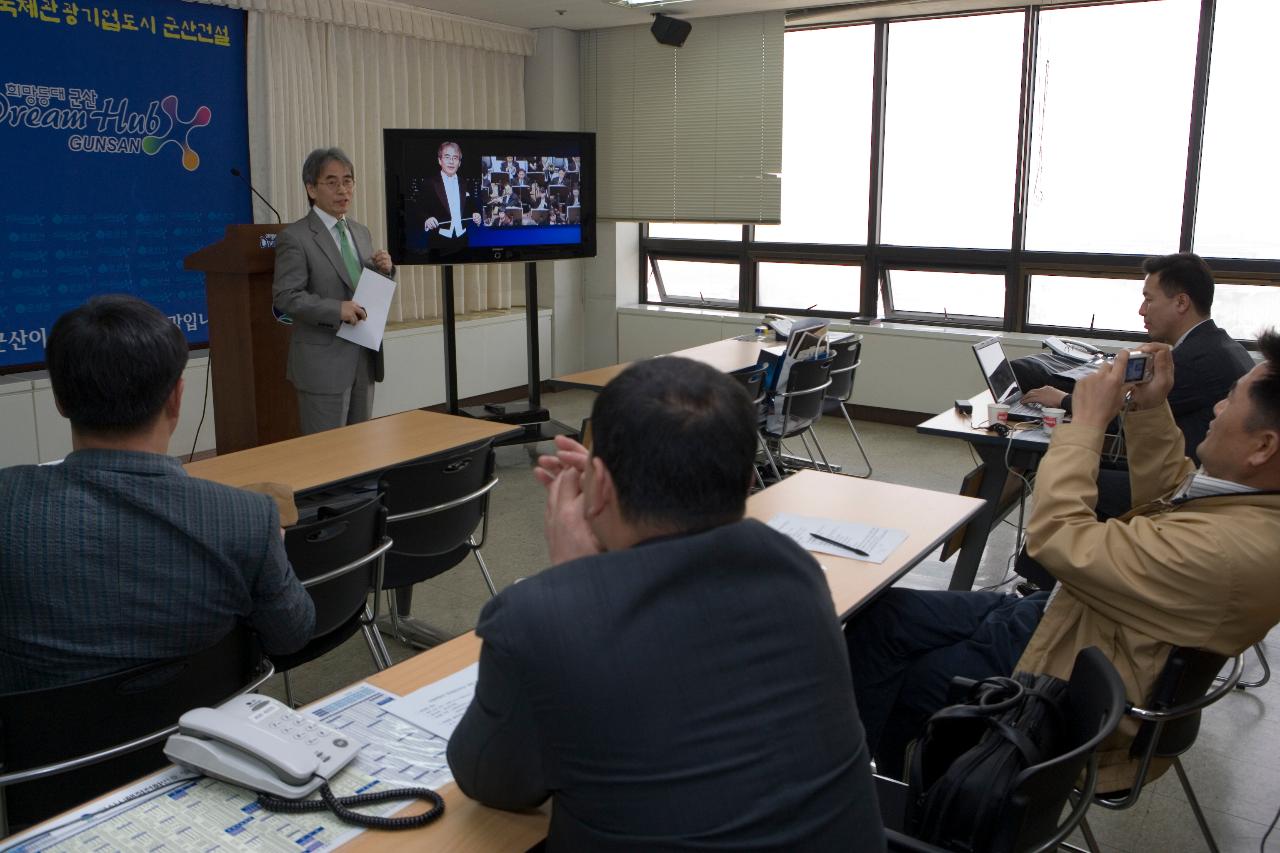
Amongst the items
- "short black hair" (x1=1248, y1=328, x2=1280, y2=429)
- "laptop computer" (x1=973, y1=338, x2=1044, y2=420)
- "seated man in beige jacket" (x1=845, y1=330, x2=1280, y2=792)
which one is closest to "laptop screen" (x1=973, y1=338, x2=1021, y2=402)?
"laptop computer" (x1=973, y1=338, x2=1044, y2=420)

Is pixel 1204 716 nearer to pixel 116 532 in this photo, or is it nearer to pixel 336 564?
pixel 336 564

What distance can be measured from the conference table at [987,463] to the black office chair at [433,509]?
1.72 meters

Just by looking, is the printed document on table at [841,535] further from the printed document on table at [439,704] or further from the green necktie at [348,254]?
the green necktie at [348,254]

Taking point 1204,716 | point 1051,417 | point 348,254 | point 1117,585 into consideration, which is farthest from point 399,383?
point 1117,585

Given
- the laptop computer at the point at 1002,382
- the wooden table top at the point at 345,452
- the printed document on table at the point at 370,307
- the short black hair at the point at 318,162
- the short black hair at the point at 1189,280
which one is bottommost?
the wooden table top at the point at 345,452

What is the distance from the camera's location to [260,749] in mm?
1409

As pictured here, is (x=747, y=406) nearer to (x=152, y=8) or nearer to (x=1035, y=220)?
(x=152, y=8)

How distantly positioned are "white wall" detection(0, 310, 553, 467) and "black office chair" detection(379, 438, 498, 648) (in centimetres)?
211

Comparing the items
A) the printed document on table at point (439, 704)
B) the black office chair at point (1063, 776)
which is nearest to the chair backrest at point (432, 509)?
the printed document on table at point (439, 704)

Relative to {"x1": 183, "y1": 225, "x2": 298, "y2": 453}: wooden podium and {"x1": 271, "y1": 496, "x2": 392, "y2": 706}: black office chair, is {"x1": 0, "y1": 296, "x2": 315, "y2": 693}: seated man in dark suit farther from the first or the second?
{"x1": 183, "y1": 225, "x2": 298, "y2": 453}: wooden podium

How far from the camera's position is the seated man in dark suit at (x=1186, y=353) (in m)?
3.82

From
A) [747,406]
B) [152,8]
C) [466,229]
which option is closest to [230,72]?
[152,8]

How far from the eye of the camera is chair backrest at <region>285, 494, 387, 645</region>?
8.13ft

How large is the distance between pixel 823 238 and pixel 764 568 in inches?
282
